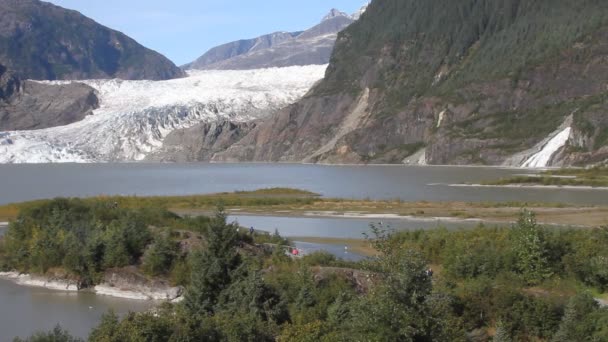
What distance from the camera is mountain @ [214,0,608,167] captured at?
14375 cm

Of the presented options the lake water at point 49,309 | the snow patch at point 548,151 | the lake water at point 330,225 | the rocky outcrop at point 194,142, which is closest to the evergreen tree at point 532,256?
the lake water at point 49,309

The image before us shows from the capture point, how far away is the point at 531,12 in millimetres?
187250

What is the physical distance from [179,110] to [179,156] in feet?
36.5

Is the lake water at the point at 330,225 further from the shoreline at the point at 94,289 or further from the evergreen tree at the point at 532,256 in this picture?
the evergreen tree at the point at 532,256

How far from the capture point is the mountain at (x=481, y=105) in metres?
144

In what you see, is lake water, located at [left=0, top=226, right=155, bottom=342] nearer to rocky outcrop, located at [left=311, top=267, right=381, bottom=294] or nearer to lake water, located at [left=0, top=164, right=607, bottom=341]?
lake water, located at [left=0, top=164, right=607, bottom=341]

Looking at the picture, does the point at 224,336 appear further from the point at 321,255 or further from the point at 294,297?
the point at 321,255

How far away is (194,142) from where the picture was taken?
646 ft

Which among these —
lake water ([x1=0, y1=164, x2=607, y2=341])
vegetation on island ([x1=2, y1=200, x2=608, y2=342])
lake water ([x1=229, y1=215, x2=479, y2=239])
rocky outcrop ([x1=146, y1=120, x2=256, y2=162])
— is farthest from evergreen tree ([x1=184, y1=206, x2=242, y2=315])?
rocky outcrop ([x1=146, y1=120, x2=256, y2=162])

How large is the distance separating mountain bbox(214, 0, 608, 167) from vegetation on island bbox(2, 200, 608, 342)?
323 feet


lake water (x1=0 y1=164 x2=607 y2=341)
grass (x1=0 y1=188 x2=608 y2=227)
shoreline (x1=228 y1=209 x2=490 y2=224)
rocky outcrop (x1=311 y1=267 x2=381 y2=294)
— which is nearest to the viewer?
rocky outcrop (x1=311 y1=267 x2=381 y2=294)

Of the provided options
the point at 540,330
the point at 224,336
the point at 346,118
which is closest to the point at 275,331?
the point at 224,336

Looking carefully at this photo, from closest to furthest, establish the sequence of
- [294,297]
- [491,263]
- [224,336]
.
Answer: [224,336] → [294,297] → [491,263]

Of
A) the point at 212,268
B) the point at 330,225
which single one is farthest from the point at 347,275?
the point at 330,225
